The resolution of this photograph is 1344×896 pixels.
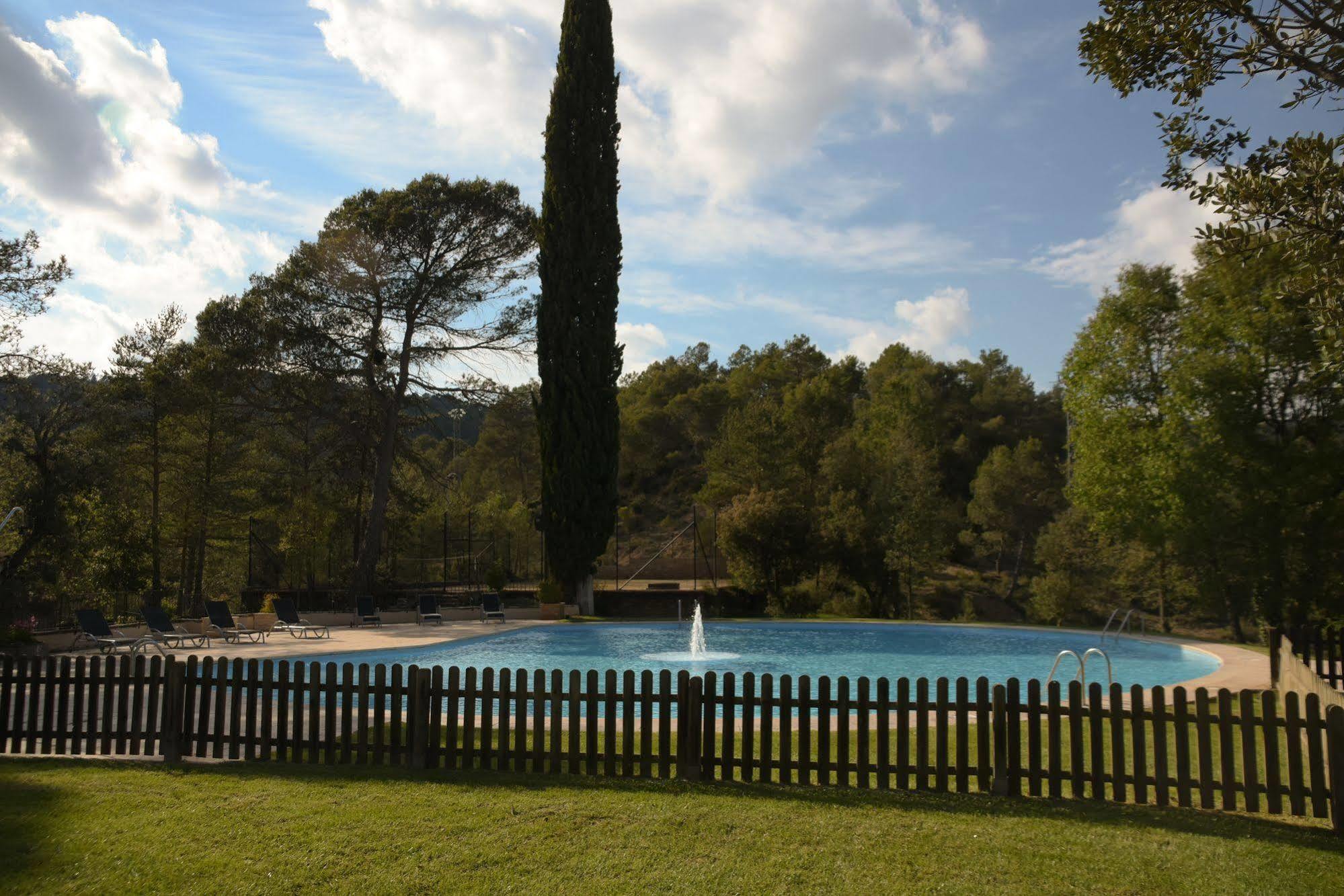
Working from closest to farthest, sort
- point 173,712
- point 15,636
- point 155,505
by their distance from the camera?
point 173,712
point 15,636
point 155,505

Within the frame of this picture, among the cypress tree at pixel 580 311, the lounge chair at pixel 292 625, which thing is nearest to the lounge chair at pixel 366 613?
the lounge chair at pixel 292 625

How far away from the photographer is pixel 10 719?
287 inches

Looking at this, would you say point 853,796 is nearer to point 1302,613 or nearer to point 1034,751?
point 1034,751

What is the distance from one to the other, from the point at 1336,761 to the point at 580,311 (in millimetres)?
20546


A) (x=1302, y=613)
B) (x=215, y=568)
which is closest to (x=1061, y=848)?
Result: (x=1302, y=613)

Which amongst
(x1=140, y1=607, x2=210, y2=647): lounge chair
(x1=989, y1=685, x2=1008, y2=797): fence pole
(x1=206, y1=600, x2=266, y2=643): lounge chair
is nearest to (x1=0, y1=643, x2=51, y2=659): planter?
(x1=140, y1=607, x2=210, y2=647): lounge chair

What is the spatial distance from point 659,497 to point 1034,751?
4524cm

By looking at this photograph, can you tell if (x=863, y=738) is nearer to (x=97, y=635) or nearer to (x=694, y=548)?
(x=97, y=635)

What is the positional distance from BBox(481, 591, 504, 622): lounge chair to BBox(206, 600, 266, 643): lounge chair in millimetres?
5794

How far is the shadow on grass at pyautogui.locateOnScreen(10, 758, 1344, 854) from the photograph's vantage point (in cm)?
500

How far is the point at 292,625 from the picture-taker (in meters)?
17.7

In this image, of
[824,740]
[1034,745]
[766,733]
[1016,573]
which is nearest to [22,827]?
[766,733]

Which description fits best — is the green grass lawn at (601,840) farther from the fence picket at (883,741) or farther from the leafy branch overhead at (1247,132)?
the leafy branch overhead at (1247,132)

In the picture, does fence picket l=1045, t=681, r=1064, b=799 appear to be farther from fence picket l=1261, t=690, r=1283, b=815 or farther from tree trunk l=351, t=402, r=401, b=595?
tree trunk l=351, t=402, r=401, b=595
